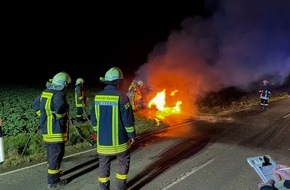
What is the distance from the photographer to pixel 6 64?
102 feet

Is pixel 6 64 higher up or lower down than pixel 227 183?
higher up

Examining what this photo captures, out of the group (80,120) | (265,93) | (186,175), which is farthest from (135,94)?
(186,175)

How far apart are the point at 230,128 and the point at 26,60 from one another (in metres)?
26.6

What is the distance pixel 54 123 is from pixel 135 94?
9625 mm

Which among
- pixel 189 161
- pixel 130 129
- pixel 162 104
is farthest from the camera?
pixel 162 104

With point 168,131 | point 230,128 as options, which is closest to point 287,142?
point 230,128

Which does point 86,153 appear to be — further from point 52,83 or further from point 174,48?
point 174,48

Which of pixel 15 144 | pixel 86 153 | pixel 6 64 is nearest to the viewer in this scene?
pixel 86 153

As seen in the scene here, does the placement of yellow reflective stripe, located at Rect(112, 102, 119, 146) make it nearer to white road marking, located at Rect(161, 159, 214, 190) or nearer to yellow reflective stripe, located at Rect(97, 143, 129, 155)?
yellow reflective stripe, located at Rect(97, 143, 129, 155)

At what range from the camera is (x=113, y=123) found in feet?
18.9

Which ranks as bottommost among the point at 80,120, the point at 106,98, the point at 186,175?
the point at 186,175

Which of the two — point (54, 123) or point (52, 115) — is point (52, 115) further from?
point (54, 123)

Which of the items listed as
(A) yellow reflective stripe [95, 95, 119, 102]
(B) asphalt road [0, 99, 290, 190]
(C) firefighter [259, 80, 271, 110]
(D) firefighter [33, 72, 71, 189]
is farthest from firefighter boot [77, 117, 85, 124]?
(C) firefighter [259, 80, 271, 110]

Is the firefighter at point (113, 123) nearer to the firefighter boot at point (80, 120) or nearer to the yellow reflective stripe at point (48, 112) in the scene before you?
the yellow reflective stripe at point (48, 112)
